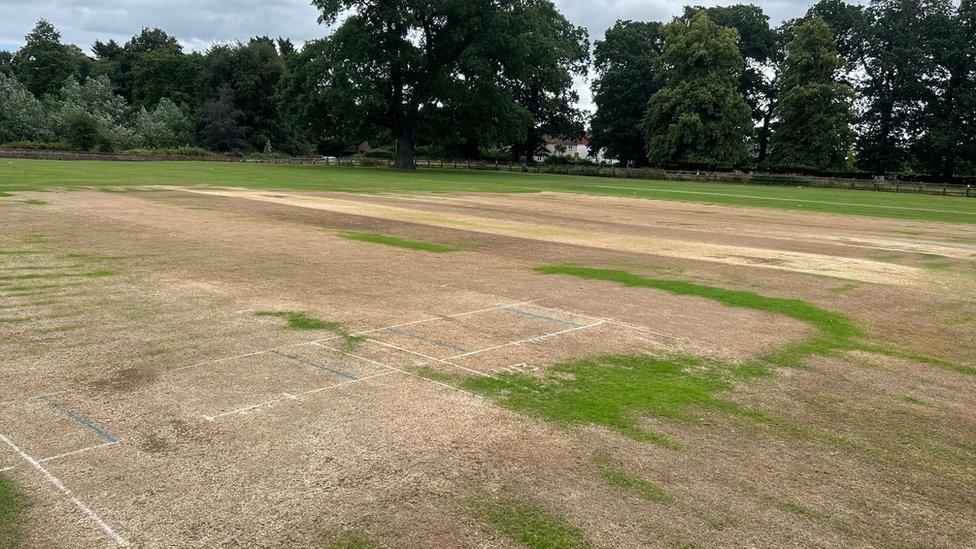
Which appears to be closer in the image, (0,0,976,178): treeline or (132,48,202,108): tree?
(0,0,976,178): treeline

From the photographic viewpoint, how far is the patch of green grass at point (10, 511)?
4070mm

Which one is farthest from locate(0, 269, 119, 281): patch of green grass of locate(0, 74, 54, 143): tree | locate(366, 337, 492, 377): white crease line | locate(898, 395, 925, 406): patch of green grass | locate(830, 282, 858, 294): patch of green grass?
locate(0, 74, 54, 143): tree

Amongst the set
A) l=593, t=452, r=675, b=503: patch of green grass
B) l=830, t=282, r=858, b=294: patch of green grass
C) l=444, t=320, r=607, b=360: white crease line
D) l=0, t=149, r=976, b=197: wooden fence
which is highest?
l=0, t=149, r=976, b=197: wooden fence

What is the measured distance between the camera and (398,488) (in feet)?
15.8

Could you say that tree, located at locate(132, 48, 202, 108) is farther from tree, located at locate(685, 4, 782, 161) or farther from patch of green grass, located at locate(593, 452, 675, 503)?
patch of green grass, located at locate(593, 452, 675, 503)

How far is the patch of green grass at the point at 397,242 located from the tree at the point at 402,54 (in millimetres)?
38665

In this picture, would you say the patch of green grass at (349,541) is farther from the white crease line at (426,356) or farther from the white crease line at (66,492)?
the white crease line at (426,356)

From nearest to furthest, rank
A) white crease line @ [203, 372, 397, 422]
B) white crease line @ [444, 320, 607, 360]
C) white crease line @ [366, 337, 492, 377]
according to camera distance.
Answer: white crease line @ [203, 372, 397, 422] → white crease line @ [366, 337, 492, 377] → white crease line @ [444, 320, 607, 360]

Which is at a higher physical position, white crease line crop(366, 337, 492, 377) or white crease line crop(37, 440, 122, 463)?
white crease line crop(366, 337, 492, 377)

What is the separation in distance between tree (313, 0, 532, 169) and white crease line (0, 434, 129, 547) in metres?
51.1

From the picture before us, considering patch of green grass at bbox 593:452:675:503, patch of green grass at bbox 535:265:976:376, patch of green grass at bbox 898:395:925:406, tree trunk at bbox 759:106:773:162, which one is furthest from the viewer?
tree trunk at bbox 759:106:773:162

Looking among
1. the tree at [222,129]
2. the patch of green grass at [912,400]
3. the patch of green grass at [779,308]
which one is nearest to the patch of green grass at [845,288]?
the patch of green grass at [779,308]

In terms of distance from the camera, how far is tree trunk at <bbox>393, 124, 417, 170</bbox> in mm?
61300

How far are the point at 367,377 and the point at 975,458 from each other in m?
5.30
